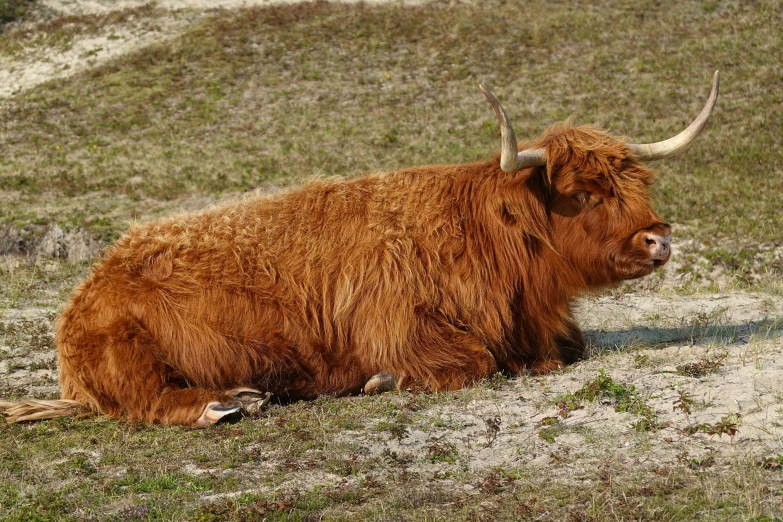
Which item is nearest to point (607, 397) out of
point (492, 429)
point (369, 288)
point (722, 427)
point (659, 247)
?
point (492, 429)

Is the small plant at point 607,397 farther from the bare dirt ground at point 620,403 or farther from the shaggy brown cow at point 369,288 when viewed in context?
the shaggy brown cow at point 369,288

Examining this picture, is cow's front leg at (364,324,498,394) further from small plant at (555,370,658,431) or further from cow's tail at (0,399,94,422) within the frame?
cow's tail at (0,399,94,422)

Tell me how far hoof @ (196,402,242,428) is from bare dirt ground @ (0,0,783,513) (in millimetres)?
979

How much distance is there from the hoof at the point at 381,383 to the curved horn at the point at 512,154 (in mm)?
1741

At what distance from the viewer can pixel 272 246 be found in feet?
23.4

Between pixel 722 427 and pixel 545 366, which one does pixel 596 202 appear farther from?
pixel 722 427

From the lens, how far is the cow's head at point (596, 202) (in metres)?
6.81

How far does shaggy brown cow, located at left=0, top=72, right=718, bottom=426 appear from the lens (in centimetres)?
677

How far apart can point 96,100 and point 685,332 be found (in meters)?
19.3

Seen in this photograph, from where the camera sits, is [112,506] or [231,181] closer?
[112,506]

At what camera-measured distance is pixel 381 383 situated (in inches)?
267

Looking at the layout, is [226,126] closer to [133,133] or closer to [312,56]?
[133,133]

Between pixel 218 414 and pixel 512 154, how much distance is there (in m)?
2.75

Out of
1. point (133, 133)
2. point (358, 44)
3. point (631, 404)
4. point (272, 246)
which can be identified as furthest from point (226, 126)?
point (631, 404)
